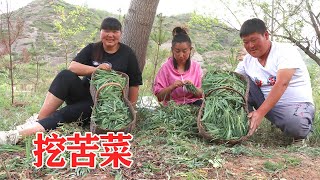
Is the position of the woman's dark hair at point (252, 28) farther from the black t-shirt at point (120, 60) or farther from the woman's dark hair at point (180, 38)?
the black t-shirt at point (120, 60)

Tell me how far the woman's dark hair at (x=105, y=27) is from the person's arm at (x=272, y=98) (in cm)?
139

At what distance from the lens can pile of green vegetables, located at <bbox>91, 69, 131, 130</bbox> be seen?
270 centimetres

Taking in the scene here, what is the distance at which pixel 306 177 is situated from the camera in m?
2.15

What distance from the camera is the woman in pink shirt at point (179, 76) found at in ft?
11.0

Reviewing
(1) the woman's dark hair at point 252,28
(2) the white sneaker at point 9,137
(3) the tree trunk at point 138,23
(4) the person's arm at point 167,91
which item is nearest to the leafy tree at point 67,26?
(3) the tree trunk at point 138,23

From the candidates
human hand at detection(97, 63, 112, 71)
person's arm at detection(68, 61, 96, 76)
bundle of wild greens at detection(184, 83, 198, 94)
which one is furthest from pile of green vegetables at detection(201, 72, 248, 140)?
person's arm at detection(68, 61, 96, 76)

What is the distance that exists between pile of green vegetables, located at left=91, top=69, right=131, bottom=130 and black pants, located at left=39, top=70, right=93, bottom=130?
0.20 meters

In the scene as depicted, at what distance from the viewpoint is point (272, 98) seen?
8.93 ft

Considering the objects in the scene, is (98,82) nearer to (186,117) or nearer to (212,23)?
(186,117)

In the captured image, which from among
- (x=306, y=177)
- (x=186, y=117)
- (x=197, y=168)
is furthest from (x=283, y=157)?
(x=186, y=117)

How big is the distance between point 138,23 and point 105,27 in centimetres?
82

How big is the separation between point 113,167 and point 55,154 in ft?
1.31

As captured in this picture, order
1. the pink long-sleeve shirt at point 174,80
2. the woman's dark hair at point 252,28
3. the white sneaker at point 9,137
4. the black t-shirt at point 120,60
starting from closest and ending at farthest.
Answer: the white sneaker at point 9,137
the woman's dark hair at point 252,28
the black t-shirt at point 120,60
the pink long-sleeve shirt at point 174,80

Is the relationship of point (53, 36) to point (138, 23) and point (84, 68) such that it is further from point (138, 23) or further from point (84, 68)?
point (84, 68)
